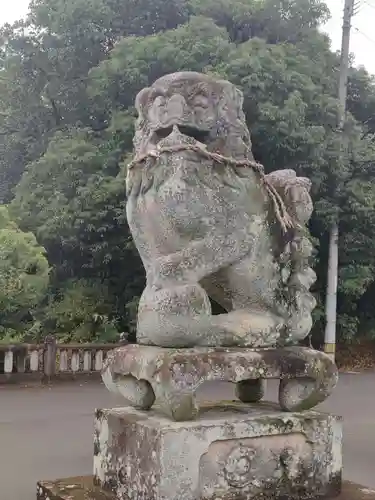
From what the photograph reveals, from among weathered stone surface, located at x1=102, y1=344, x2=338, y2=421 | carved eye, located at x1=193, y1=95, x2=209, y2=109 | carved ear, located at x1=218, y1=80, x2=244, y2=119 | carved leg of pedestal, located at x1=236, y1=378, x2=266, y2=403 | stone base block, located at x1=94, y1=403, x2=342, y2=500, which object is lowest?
stone base block, located at x1=94, y1=403, x2=342, y2=500

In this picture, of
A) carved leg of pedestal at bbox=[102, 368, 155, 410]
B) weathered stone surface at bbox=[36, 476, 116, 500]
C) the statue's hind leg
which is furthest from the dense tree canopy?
the statue's hind leg

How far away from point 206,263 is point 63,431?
433 centimetres

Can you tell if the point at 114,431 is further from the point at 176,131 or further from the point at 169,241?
the point at 176,131

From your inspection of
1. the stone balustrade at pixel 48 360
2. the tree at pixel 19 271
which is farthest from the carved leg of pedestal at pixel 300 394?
the tree at pixel 19 271

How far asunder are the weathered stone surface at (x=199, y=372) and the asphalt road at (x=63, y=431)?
181cm

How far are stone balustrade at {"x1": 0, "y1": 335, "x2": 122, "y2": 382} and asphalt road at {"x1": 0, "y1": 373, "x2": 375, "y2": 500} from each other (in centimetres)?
42

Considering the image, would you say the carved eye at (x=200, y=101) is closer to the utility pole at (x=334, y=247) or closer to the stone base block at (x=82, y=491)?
the stone base block at (x=82, y=491)

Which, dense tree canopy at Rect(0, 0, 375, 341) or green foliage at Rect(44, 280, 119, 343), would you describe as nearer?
green foliage at Rect(44, 280, 119, 343)

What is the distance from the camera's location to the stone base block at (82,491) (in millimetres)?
3240

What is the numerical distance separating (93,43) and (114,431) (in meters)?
12.7

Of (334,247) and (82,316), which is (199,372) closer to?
(82,316)

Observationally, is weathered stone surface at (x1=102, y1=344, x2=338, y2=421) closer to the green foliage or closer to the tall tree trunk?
the green foliage

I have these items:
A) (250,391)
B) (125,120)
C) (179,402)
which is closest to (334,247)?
(125,120)

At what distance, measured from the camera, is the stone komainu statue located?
121 inches
